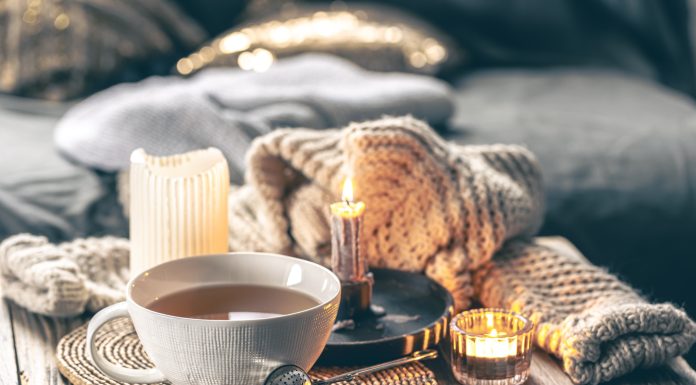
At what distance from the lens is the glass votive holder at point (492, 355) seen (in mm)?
604

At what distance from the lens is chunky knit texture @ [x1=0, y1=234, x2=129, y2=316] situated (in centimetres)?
71

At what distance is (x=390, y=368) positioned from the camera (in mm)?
632

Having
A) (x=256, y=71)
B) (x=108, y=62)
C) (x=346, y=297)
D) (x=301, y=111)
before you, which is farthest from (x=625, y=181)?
(x=108, y=62)

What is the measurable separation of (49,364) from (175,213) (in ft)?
0.46

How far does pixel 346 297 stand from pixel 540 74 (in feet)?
3.97

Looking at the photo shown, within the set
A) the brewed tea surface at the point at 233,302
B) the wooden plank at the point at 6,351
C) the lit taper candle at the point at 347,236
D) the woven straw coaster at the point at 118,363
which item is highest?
the lit taper candle at the point at 347,236

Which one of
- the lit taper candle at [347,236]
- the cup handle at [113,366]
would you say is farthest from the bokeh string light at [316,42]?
the cup handle at [113,366]

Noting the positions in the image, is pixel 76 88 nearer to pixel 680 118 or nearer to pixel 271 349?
pixel 680 118

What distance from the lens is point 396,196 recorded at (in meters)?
0.76

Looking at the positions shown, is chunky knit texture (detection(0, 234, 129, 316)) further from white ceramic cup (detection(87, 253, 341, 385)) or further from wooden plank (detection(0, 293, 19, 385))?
white ceramic cup (detection(87, 253, 341, 385))

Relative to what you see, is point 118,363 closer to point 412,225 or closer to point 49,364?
point 49,364

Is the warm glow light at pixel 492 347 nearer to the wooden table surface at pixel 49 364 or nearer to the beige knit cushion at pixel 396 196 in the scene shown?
the wooden table surface at pixel 49 364

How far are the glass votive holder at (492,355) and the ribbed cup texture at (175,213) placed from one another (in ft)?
0.66

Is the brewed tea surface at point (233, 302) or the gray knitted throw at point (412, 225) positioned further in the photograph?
the gray knitted throw at point (412, 225)
